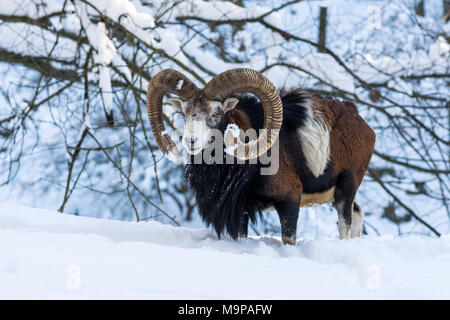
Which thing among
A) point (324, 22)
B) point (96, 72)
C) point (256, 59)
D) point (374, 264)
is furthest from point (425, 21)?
point (374, 264)

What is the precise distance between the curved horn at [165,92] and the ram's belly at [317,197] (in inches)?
54.4

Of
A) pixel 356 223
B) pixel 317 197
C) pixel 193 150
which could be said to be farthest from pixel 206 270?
pixel 356 223

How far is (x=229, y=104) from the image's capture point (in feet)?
18.1

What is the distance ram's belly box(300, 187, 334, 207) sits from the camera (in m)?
6.04

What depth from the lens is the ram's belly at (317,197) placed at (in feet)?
19.8

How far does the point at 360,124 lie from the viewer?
6.46 meters

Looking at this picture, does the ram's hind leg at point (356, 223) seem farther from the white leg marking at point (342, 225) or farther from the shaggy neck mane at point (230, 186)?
the shaggy neck mane at point (230, 186)

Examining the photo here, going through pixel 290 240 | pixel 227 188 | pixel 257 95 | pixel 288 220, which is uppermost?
pixel 257 95

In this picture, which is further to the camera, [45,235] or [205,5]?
[205,5]

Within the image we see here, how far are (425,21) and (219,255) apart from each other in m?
7.54

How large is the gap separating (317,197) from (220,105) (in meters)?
1.47

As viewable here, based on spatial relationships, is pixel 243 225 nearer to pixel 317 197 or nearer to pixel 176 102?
pixel 317 197
